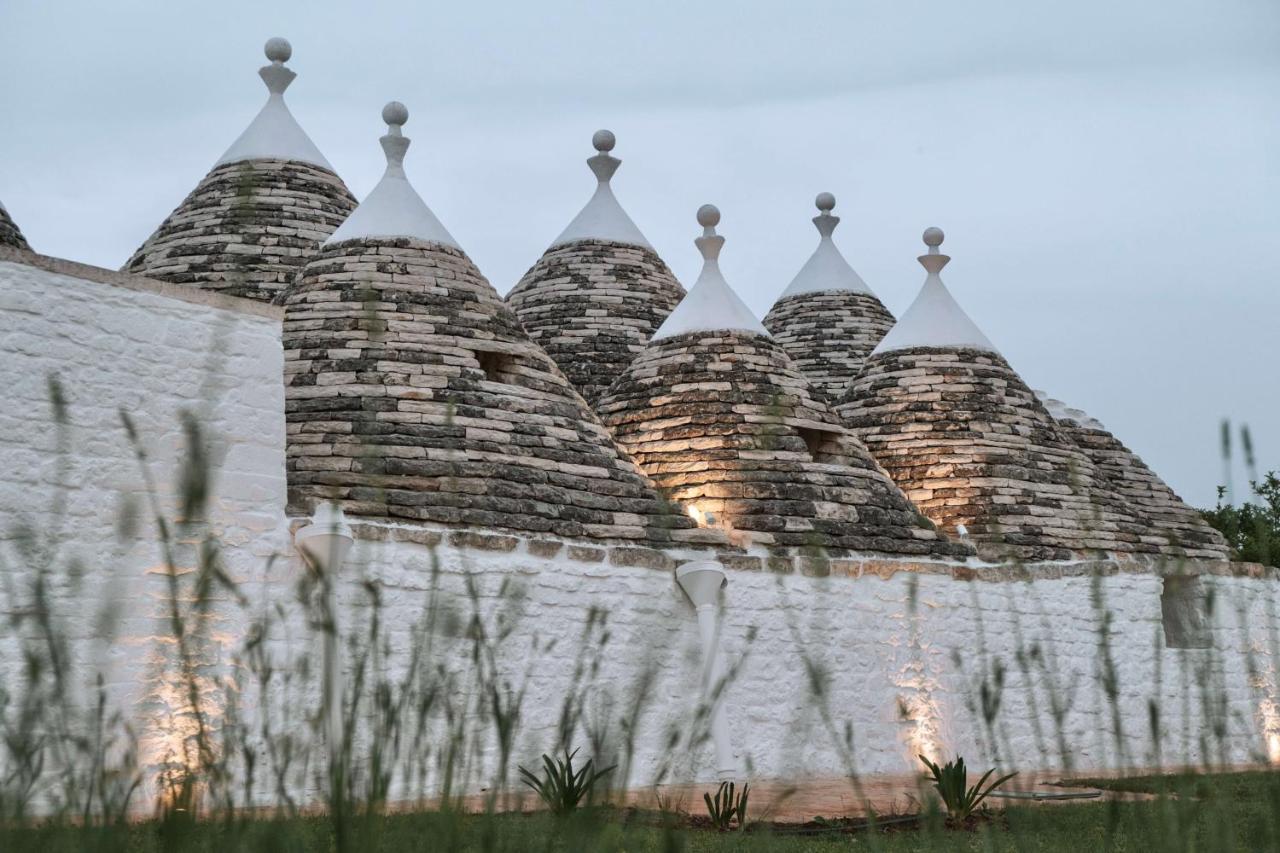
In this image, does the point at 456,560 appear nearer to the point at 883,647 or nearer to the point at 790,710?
the point at 790,710

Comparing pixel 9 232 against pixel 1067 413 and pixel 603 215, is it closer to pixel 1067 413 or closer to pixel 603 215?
pixel 603 215

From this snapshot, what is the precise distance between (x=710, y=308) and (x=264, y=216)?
14.5ft

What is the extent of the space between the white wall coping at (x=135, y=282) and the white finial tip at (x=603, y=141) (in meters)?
8.71

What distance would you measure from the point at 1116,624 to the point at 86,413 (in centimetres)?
908

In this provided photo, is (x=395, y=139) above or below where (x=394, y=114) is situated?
below

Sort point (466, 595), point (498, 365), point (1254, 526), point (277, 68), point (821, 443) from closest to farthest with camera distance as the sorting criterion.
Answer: point (1254, 526)
point (466, 595)
point (498, 365)
point (821, 443)
point (277, 68)

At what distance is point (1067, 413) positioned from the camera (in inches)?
658

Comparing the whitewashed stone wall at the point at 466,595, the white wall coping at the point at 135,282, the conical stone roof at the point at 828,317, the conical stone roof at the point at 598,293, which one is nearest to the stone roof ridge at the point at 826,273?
the conical stone roof at the point at 828,317

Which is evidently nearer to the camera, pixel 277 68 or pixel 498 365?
pixel 498 365

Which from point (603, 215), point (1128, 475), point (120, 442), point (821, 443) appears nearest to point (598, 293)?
point (603, 215)

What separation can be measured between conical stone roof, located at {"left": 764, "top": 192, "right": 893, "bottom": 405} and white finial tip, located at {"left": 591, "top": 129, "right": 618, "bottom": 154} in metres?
3.33

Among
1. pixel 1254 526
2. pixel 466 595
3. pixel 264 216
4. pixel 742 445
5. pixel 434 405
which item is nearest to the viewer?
pixel 1254 526

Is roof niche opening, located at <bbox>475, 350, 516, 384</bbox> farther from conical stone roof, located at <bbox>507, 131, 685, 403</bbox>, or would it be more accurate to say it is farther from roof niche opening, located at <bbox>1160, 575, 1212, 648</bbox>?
roof niche opening, located at <bbox>1160, 575, 1212, 648</bbox>

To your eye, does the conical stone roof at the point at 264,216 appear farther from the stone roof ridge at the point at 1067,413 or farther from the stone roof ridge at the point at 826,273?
the stone roof ridge at the point at 1067,413
